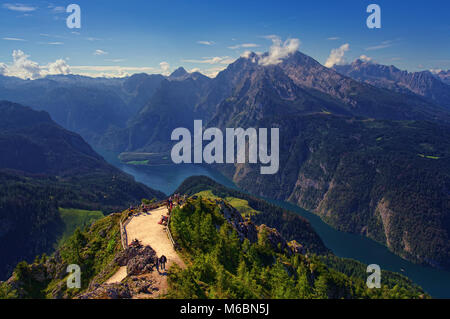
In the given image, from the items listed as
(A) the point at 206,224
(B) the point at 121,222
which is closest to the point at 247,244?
(A) the point at 206,224

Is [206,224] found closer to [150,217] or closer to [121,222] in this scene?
[150,217]
